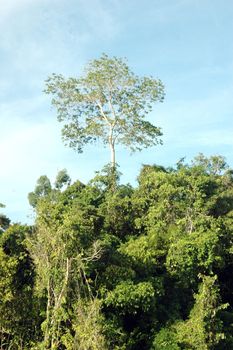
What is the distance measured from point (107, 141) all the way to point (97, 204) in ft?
9.39

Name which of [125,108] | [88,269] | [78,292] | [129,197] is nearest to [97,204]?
[129,197]

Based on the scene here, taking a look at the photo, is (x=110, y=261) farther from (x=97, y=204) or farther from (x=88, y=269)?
(x=97, y=204)

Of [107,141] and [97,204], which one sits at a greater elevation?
[107,141]

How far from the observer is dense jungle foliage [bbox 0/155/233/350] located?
29.8ft

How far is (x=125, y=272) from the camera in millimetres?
10523

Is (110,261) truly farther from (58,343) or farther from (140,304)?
(58,343)

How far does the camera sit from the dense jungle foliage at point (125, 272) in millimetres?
9078

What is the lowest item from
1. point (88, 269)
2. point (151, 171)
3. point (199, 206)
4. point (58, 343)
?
point (58, 343)

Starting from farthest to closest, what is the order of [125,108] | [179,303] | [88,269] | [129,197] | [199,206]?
[125,108] < [129,197] < [199,206] < [179,303] < [88,269]

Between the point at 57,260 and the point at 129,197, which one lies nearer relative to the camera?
the point at 57,260

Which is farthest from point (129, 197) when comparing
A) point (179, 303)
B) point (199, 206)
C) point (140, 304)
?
point (140, 304)

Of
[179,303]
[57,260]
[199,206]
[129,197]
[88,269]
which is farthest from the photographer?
[129,197]

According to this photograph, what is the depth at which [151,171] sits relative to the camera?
1584cm

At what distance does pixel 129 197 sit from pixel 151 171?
1.32 m
